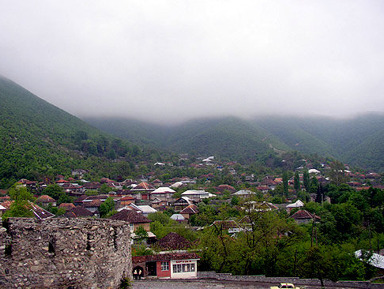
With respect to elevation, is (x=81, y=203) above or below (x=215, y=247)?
below

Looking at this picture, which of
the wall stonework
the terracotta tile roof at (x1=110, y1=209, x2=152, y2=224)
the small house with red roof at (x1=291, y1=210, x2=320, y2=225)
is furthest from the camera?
the small house with red roof at (x1=291, y1=210, x2=320, y2=225)

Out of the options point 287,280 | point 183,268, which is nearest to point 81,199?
point 183,268

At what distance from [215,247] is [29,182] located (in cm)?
5896

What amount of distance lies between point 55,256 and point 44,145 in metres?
98.8

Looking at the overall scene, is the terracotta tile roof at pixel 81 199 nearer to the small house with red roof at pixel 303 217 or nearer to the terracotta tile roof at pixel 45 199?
the terracotta tile roof at pixel 45 199

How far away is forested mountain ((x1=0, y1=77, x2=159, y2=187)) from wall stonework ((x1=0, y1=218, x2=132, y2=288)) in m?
74.9

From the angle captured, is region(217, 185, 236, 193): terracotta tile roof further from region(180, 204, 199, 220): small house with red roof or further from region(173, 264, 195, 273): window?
region(173, 264, 195, 273): window

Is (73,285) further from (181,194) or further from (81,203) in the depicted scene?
(181,194)

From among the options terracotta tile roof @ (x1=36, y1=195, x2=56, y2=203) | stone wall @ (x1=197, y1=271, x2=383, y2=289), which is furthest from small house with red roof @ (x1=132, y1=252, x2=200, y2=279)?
terracotta tile roof @ (x1=36, y1=195, x2=56, y2=203)

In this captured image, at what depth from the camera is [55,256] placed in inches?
224

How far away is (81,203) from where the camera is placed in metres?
64.7

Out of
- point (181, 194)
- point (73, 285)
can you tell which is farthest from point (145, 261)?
point (181, 194)

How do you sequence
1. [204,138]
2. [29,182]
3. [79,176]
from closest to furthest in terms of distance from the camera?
[29,182], [79,176], [204,138]

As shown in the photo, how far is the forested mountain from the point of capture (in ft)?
260
